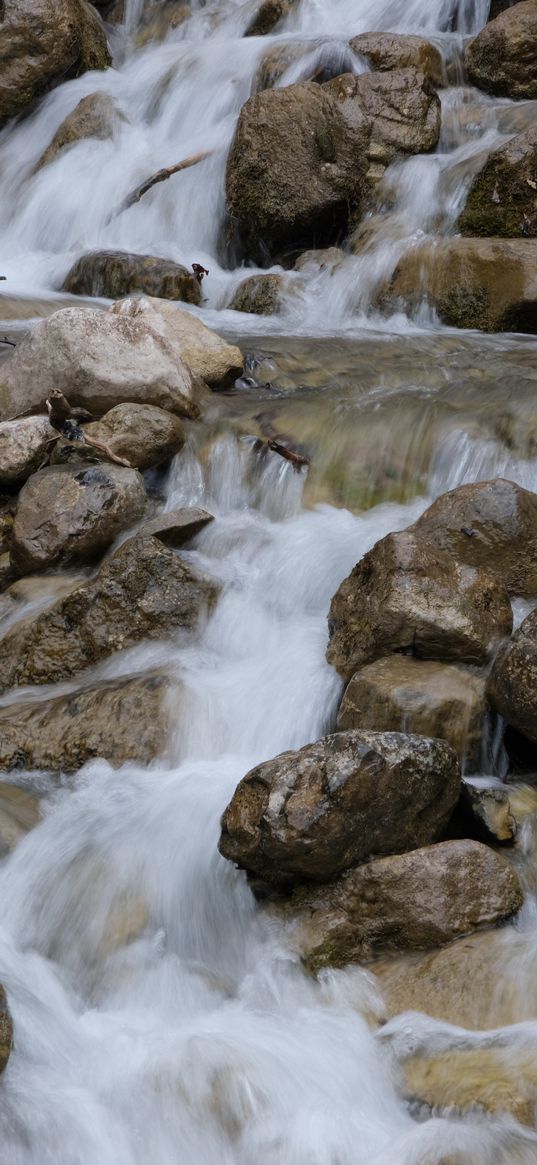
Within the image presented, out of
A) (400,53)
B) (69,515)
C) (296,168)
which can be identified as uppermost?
(400,53)

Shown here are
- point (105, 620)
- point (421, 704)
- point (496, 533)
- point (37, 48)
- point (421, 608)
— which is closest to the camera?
point (421, 704)

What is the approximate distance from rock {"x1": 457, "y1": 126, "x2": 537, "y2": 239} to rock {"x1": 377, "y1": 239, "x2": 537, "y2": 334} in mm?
823

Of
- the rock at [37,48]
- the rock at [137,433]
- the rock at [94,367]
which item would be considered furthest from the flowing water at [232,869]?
the rock at [37,48]

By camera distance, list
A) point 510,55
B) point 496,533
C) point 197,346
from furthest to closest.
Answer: point 510,55
point 197,346
point 496,533

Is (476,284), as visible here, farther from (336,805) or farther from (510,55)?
(336,805)

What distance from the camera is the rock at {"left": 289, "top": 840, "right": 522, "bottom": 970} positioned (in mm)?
4004

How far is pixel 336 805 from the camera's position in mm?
4082

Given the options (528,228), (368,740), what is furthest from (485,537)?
(528,228)

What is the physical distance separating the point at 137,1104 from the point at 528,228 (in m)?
8.67

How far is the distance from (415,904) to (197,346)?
5.00 metres

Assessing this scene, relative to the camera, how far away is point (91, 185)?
41.8ft

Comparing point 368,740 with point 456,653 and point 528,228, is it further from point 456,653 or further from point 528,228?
point 528,228

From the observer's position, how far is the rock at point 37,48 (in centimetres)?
1401

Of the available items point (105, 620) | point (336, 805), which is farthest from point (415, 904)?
point (105, 620)
